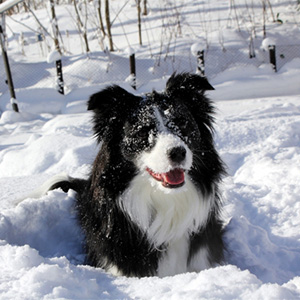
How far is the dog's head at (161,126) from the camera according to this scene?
2.27m

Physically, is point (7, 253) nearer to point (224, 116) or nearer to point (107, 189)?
point (107, 189)

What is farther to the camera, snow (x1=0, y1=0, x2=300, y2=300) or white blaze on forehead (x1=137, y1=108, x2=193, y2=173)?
white blaze on forehead (x1=137, y1=108, x2=193, y2=173)

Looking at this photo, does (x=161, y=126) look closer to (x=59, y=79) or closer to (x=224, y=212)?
(x=224, y=212)

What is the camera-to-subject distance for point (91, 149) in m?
5.43

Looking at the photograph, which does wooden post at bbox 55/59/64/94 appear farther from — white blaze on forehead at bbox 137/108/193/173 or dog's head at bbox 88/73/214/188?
white blaze on forehead at bbox 137/108/193/173

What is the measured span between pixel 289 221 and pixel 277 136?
85.7 inches

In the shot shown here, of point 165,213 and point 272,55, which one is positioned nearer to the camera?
point 165,213

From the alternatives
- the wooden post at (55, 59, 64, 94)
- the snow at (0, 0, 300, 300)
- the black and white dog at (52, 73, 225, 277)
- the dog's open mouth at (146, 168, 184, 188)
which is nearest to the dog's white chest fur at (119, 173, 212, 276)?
the black and white dog at (52, 73, 225, 277)

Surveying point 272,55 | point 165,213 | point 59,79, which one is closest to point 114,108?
point 165,213

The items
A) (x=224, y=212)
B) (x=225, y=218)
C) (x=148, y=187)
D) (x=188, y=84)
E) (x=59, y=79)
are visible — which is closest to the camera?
(x=148, y=187)

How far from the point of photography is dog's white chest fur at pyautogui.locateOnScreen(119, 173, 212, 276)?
2.54 meters

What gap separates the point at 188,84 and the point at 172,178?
719 mm

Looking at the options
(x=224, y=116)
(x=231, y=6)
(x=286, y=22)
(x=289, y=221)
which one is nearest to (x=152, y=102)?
(x=289, y=221)

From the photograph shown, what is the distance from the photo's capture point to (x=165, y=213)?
2.58m
